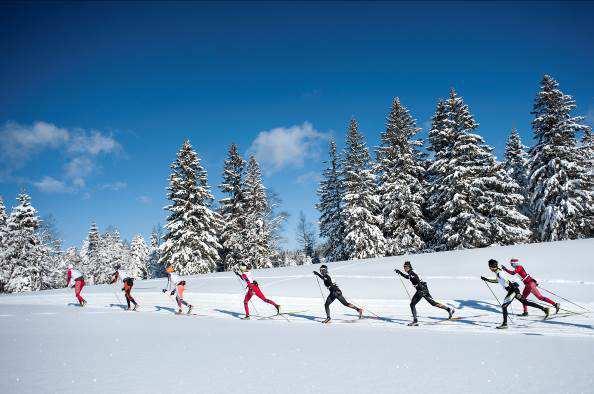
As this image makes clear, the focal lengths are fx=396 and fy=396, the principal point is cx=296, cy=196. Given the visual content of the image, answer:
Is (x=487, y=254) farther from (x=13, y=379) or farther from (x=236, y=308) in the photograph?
(x=13, y=379)

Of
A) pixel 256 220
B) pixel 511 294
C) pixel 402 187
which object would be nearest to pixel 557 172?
pixel 402 187

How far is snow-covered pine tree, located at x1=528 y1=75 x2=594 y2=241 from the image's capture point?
95.5ft

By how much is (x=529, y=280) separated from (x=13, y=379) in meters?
13.6

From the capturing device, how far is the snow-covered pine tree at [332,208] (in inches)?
1559

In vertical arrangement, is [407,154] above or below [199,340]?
above

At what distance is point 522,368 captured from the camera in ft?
22.0

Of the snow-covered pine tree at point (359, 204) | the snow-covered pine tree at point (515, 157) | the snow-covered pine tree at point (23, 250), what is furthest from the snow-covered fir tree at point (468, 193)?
the snow-covered pine tree at point (23, 250)

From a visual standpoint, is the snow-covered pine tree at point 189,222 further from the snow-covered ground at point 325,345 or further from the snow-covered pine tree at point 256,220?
the snow-covered ground at point 325,345

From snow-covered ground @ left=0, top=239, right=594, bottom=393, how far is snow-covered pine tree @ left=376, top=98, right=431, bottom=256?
544 inches

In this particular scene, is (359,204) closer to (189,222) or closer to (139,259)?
(189,222)

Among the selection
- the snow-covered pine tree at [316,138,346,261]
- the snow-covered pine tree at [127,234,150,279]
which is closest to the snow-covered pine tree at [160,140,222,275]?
the snow-covered pine tree at [316,138,346,261]

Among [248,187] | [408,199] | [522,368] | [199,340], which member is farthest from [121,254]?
[522,368]

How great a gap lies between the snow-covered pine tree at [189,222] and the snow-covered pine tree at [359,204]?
40.1 feet

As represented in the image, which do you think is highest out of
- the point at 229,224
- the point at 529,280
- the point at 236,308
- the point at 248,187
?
the point at 248,187
